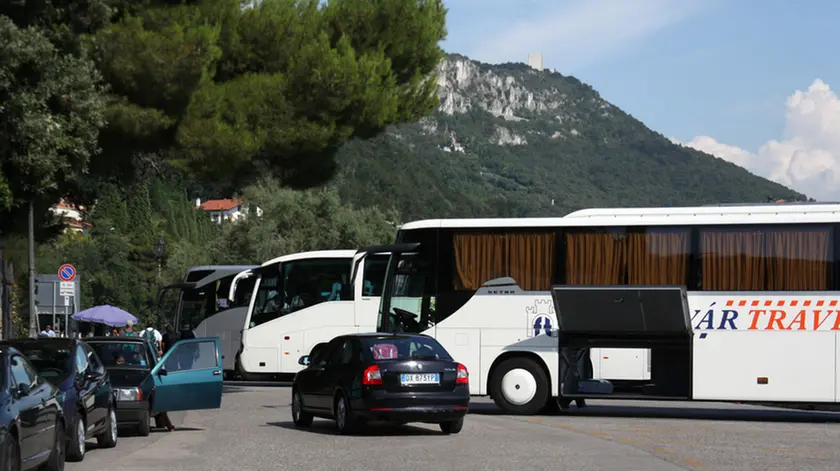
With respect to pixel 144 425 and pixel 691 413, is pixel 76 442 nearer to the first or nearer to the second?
pixel 144 425

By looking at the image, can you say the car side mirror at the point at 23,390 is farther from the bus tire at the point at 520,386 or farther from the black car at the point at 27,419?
the bus tire at the point at 520,386

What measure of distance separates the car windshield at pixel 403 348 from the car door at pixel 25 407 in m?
6.86

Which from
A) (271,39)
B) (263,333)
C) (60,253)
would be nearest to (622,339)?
(271,39)

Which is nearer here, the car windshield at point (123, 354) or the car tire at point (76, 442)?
the car tire at point (76, 442)

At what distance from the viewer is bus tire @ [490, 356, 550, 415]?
23453 mm

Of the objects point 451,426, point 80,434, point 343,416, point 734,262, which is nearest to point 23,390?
point 80,434

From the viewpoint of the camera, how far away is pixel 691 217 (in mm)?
23359

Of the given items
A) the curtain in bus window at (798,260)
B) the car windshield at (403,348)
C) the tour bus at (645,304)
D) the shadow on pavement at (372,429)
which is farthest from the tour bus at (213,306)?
the car windshield at (403,348)

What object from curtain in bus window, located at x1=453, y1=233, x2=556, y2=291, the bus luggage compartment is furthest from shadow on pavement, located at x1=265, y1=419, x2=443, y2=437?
curtain in bus window, located at x1=453, y1=233, x2=556, y2=291

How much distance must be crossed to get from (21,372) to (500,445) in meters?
6.59

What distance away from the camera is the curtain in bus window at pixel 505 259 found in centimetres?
2361

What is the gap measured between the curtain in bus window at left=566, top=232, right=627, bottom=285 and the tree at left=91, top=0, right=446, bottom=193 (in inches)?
252

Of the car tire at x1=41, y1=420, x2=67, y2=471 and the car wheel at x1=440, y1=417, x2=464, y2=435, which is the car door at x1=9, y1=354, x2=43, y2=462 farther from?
the car wheel at x1=440, y1=417, x2=464, y2=435

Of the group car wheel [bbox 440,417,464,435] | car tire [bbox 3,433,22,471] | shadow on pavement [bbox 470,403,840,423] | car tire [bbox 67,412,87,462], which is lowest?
shadow on pavement [bbox 470,403,840,423]
